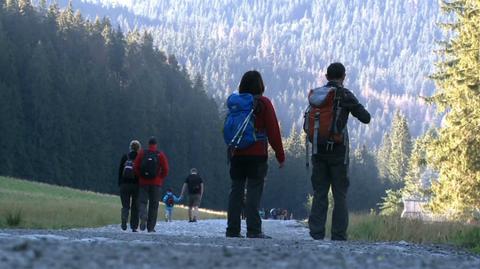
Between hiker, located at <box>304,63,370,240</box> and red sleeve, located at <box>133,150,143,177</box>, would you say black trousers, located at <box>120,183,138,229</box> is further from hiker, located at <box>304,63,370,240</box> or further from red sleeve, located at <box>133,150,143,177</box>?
hiker, located at <box>304,63,370,240</box>

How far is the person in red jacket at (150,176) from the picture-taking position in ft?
49.8

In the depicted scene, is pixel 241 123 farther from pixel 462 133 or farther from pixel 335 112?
pixel 462 133

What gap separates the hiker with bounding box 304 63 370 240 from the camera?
9844mm

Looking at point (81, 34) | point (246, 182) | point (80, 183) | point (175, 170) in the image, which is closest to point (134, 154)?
point (246, 182)

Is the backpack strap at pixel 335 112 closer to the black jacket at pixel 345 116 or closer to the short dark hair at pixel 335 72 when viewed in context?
the black jacket at pixel 345 116

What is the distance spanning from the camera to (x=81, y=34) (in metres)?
112

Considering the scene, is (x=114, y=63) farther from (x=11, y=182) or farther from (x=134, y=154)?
(x=134, y=154)

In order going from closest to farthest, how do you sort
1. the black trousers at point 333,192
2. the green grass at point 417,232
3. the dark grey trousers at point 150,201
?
the black trousers at point 333,192
the green grass at point 417,232
the dark grey trousers at point 150,201

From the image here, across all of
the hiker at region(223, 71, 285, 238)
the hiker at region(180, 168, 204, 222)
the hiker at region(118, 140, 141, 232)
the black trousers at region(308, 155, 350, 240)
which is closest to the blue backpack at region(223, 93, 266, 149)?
the hiker at region(223, 71, 285, 238)

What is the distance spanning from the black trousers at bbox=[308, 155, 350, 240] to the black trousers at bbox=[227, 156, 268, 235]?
0.61 metres

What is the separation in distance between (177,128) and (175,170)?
6.70m

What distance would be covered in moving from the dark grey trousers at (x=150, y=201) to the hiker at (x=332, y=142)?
5804 millimetres

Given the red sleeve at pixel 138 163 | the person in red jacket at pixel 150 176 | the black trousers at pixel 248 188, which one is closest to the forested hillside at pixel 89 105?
the person in red jacket at pixel 150 176

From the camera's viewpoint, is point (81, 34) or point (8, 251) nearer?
point (8, 251)
